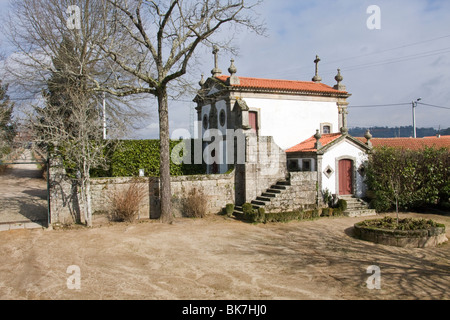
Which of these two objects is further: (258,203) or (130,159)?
(130,159)

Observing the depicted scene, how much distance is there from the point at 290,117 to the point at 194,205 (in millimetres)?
9306

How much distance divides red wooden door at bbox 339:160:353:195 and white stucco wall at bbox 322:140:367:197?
0.23 m

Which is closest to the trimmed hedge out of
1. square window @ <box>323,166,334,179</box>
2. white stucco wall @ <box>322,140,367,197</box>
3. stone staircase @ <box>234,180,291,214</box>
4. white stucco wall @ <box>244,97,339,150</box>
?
stone staircase @ <box>234,180,291,214</box>

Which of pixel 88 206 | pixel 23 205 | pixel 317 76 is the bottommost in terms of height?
pixel 23 205

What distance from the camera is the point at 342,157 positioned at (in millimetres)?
17531

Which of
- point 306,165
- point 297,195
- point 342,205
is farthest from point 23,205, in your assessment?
point 342,205

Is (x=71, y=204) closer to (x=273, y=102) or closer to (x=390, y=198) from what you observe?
(x=273, y=102)

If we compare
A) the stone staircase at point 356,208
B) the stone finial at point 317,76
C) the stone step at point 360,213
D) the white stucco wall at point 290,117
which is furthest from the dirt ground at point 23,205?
the stone finial at point 317,76

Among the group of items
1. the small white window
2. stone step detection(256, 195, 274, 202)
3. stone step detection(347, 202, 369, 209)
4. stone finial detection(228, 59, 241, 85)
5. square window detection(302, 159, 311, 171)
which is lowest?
stone step detection(347, 202, 369, 209)

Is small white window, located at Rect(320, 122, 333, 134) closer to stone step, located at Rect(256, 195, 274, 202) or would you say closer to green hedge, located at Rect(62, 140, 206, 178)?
stone step, located at Rect(256, 195, 274, 202)

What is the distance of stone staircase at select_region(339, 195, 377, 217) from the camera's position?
16477 millimetres

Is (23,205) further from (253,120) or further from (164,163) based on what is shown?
(253,120)

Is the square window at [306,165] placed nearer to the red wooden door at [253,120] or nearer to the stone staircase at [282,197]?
the stone staircase at [282,197]

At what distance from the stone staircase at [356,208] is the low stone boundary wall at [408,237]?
494 centimetres
